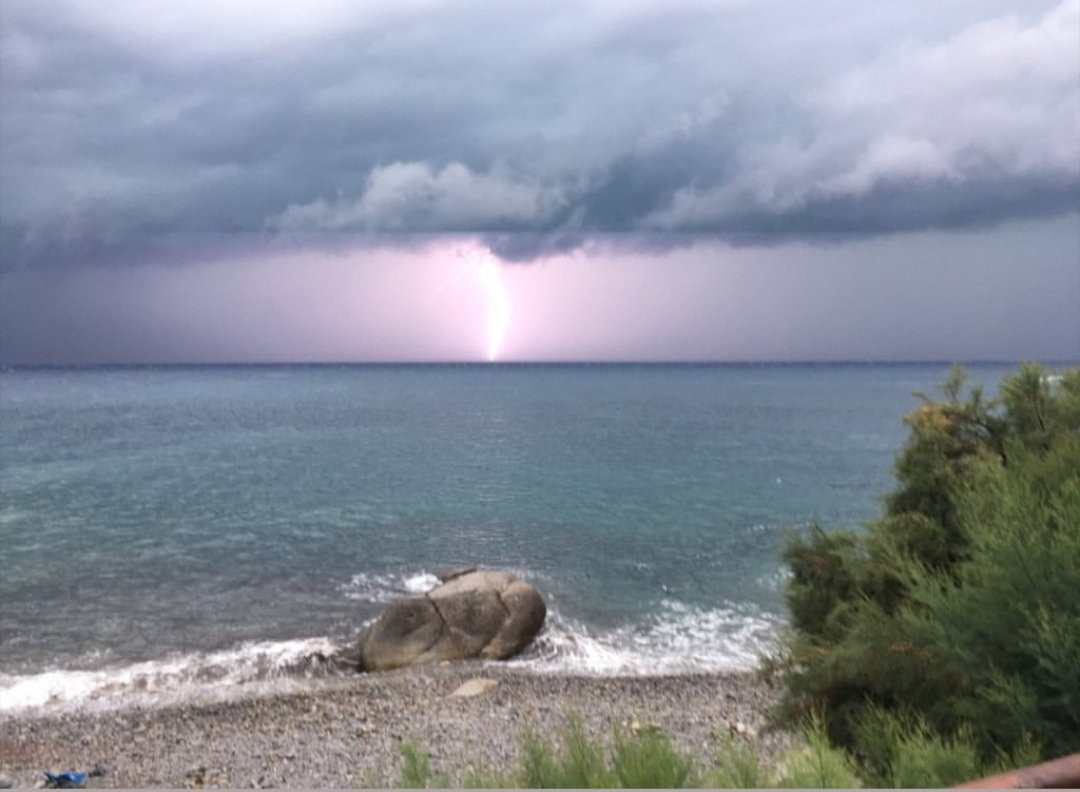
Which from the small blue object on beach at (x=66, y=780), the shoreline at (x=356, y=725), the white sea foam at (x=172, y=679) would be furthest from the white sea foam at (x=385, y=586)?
the small blue object on beach at (x=66, y=780)

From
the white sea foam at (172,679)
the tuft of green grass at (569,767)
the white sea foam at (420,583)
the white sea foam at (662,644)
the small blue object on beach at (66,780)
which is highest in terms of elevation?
the tuft of green grass at (569,767)

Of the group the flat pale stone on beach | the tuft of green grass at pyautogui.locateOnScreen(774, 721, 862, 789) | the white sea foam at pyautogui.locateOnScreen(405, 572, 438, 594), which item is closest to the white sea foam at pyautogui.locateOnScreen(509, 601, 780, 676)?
the flat pale stone on beach

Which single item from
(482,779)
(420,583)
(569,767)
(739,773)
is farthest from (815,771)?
(420,583)

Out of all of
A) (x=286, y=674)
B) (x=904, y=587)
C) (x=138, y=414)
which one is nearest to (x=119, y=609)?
(x=286, y=674)

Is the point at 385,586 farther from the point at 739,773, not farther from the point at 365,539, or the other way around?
the point at 739,773

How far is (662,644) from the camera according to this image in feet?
63.5

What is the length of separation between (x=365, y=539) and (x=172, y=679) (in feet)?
44.6

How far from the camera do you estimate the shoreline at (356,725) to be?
488 inches

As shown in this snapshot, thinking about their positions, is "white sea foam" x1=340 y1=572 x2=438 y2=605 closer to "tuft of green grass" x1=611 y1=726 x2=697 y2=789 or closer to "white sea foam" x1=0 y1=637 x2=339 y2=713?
"white sea foam" x1=0 y1=637 x2=339 y2=713

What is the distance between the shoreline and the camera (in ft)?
40.7

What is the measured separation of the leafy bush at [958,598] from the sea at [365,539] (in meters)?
1.03

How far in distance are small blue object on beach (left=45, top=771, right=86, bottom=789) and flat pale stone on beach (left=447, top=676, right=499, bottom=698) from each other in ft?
19.1

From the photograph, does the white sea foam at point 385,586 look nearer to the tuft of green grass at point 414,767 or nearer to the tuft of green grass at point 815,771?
the tuft of green grass at point 414,767

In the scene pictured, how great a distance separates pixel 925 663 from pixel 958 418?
4054mm
